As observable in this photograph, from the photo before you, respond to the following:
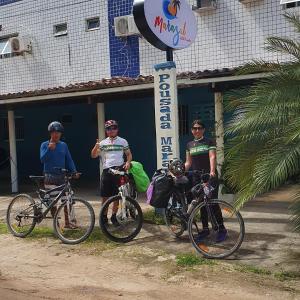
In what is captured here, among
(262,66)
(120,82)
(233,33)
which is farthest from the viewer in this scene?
(233,33)

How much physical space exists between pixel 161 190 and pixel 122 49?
8.40m

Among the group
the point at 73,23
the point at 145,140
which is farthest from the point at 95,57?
the point at 145,140

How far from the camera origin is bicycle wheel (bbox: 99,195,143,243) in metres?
7.46

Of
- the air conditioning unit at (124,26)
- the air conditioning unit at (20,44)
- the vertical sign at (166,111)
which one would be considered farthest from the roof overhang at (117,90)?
the air conditioning unit at (20,44)

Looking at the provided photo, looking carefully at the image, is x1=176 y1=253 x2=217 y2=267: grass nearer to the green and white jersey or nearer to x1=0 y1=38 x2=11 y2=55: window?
the green and white jersey

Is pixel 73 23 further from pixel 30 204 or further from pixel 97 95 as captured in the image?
pixel 30 204

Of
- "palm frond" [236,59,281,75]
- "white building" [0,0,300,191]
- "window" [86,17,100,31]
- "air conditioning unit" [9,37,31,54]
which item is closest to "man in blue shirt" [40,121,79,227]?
"palm frond" [236,59,281,75]

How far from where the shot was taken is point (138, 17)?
319 inches

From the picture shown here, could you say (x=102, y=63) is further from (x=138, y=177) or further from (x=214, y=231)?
(x=214, y=231)

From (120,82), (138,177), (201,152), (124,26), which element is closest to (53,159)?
(138,177)

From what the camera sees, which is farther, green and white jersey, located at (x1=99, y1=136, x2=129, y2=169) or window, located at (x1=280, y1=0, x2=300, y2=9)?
window, located at (x1=280, y1=0, x2=300, y2=9)

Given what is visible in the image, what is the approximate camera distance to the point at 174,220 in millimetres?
7566

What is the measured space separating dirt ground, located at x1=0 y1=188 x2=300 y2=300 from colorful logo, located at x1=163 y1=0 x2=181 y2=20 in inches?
141

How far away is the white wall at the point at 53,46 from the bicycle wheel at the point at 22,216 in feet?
24.7
